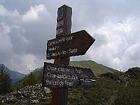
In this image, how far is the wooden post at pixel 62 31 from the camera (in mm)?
9602

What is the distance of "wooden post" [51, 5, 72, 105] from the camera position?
960 centimetres

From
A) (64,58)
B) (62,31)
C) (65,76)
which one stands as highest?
(62,31)

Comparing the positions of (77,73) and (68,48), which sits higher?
(68,48)

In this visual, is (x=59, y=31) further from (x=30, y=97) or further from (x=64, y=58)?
(x=30, y=97)

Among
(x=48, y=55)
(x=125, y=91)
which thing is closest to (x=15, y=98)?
(x=125, y=91)

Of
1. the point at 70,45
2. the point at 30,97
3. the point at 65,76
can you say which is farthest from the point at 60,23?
the point at 30,97

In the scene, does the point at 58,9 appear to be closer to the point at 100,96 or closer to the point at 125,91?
the point at 100,96

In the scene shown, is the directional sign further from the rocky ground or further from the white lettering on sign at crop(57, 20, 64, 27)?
the rocky ground

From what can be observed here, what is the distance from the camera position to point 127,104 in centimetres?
2322

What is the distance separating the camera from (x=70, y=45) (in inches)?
375

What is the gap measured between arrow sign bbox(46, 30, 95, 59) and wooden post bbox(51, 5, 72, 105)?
191mm

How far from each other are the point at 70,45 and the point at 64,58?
0.45 m

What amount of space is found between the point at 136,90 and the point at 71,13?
18.5m

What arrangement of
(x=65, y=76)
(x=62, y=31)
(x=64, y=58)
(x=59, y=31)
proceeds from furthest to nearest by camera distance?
(x=59, y=31)
(x=62, y=31)
(x=64, y=58)
(x=65, y=76)
